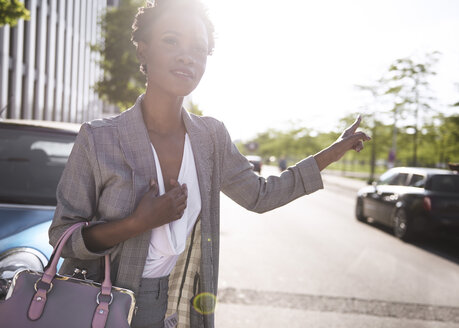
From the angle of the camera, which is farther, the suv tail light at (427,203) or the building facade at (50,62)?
the building facade at (50,62)

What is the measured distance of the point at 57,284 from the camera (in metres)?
1.24

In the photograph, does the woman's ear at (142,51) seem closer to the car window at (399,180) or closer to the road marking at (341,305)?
the road marking at (341,305)

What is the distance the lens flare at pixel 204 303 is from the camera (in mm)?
1536

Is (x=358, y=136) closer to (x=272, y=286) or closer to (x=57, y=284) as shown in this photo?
(x=57, y=284)

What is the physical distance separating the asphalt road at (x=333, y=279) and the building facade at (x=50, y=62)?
15825mm

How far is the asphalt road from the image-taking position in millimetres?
4238

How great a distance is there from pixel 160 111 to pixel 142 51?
0.22 metres

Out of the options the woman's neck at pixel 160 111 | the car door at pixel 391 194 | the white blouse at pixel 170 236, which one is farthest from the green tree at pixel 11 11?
the white blouse at pixel 170 236

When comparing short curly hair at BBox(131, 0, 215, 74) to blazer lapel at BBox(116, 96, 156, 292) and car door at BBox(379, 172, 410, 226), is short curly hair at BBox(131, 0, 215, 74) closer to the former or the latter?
blazer lapel at BBox(116, 96, 156, 292)

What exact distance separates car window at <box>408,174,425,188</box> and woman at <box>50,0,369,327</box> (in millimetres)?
7583

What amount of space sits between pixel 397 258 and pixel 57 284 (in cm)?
674

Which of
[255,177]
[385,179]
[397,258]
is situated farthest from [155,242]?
[385,179]

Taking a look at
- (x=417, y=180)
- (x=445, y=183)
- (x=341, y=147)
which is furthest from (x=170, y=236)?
(x=417, y=180)

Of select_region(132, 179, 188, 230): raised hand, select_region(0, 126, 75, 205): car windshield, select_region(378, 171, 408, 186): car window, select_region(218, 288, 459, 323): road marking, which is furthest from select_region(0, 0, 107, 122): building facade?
select_region(132, 179, 188, 230): raised hand
